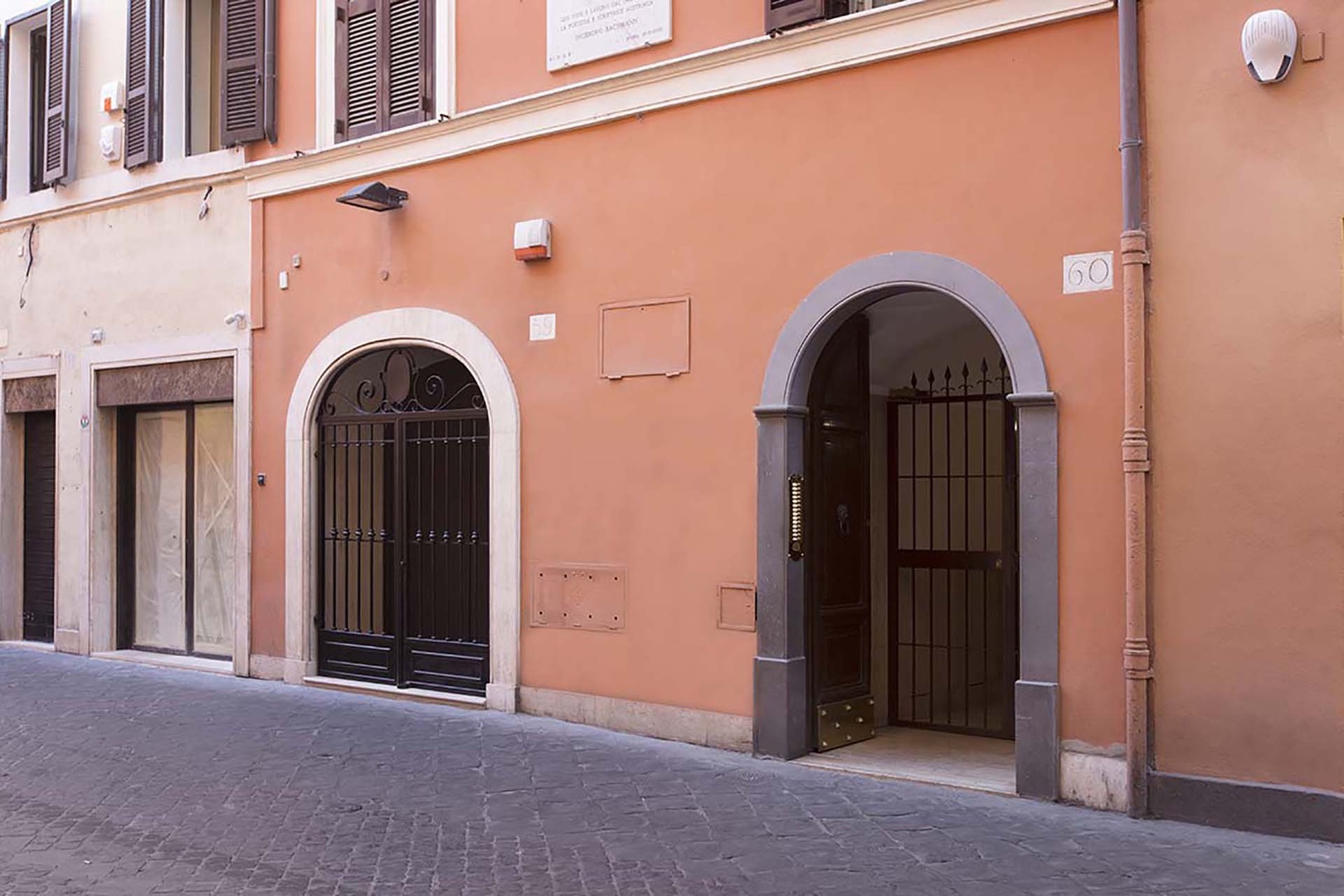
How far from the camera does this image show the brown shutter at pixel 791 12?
7539mm

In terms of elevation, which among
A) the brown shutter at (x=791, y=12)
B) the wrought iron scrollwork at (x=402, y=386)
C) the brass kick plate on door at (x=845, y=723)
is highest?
the brown shutter at (x=791, y=12)

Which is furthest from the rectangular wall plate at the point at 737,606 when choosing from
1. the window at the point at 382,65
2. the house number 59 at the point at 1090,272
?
the window at the point at 382,65

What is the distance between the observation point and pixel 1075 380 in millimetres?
6652

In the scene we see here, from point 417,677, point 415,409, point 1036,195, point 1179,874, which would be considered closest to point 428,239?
point 415,409

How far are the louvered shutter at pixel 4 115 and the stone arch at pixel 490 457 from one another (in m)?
5.14

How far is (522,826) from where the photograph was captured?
20.3 ft

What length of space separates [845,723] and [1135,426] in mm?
2739

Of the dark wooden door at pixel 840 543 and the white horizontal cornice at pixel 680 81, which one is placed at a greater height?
the white horizontal cornice at pixel 680 81

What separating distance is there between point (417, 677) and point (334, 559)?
50.6 inches

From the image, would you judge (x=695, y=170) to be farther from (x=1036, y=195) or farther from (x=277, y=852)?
(x=277, y=852)

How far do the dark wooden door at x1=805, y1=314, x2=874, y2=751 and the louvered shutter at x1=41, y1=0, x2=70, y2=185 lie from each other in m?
8.20

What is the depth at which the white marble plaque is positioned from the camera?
839 cm

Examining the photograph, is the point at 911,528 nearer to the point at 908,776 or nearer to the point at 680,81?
the point at 908,776

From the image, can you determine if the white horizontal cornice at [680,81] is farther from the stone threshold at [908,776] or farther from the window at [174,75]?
the stone threshold at [908,776]
